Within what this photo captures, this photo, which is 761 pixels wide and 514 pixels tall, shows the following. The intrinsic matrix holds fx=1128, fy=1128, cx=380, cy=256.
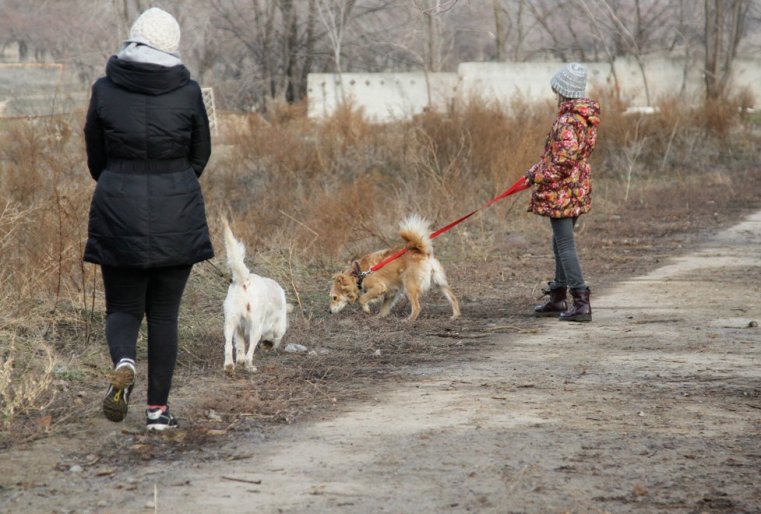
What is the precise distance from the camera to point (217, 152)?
2341cm

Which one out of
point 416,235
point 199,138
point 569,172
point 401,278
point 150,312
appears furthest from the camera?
point 401,278

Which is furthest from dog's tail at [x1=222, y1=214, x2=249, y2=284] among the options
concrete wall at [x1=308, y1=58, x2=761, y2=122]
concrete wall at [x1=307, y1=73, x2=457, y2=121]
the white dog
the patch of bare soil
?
concrete wall at [x1=307, y1=73, x2=457, y2=121]

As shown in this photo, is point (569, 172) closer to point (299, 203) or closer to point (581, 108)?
point (581, 108)

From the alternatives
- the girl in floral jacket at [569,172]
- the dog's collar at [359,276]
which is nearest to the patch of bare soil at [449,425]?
the dog's collar at [359,276]

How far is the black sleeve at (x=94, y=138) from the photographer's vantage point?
5.32 metres

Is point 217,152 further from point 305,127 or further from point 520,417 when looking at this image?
point 520,417

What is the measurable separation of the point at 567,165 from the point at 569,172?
7 centimetres

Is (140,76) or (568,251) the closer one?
(140,76)

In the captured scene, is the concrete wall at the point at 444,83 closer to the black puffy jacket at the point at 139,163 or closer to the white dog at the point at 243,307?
the white dog at the point at 243,307

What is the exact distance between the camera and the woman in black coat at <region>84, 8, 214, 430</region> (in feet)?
17.4

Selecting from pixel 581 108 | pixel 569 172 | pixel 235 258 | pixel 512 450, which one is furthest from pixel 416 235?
pixel 512 450

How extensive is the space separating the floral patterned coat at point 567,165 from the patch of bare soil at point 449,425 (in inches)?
39.2

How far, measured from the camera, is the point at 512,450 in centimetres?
527

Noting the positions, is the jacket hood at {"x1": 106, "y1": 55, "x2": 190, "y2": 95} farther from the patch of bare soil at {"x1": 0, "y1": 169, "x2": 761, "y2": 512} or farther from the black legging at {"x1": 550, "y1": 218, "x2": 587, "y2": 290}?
the black legging at {"x1": 550, "y1": 218, "x2": 587, "y2": 290}
